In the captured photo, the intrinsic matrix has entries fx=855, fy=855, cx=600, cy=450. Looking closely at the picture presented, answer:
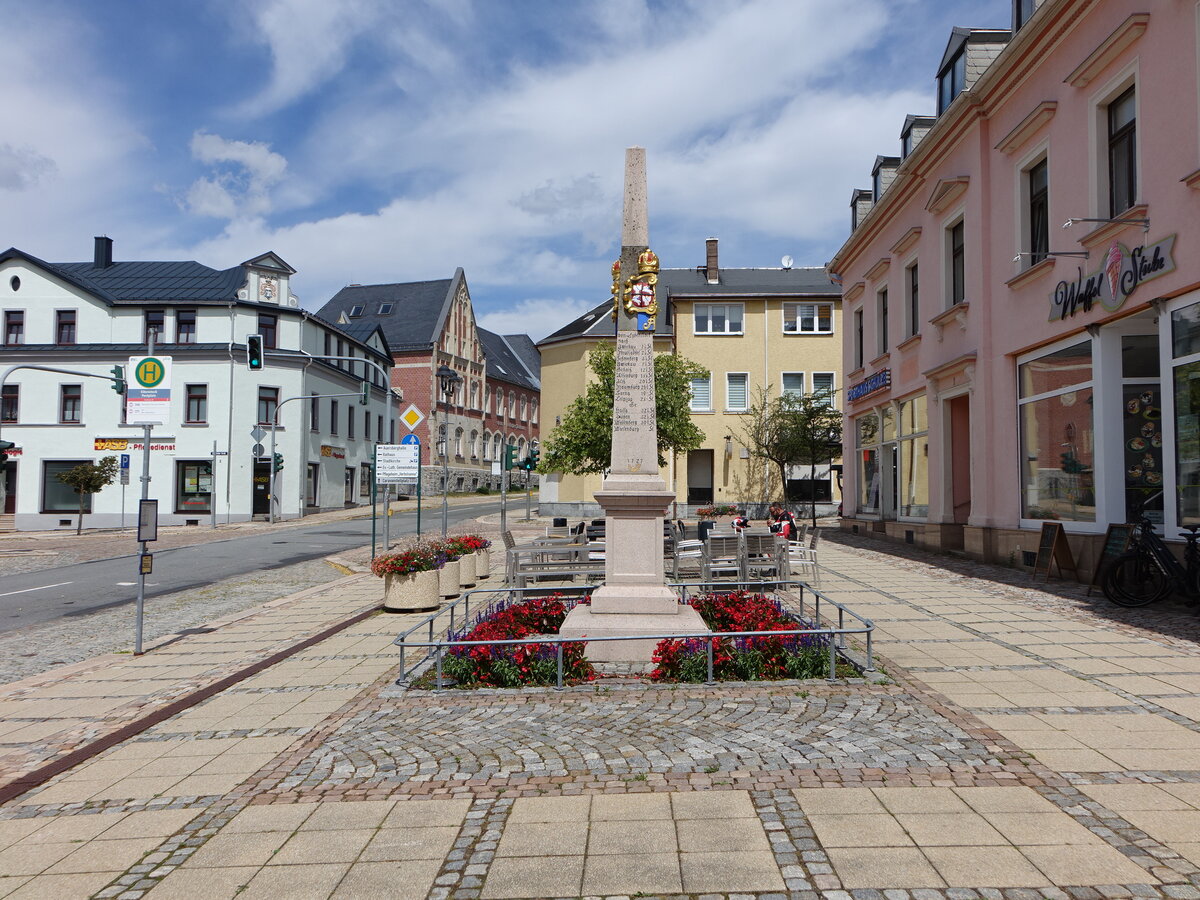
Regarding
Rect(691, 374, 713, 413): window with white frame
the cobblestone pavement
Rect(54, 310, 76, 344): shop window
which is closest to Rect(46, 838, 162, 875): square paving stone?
the cobblestone pavement

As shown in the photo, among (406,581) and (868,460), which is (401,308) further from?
(406,581)

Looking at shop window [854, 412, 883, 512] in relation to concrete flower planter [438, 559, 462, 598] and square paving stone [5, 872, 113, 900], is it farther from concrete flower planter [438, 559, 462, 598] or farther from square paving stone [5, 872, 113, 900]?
square paving stone [5, 872, 113, 900]

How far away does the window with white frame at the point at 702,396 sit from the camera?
128ft

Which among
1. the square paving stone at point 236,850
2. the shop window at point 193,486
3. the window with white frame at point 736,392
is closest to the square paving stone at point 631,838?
the square paving stone at point 236,850

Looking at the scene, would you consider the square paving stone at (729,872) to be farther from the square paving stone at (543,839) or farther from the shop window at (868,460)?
the shop window at (868,460)

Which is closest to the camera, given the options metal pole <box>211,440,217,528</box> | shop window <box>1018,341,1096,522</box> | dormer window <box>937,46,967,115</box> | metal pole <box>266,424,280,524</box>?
shop window <box>1018,341,1096,522</box>

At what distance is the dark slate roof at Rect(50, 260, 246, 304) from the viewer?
3919 centimetres

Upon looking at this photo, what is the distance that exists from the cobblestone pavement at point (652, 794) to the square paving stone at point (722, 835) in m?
0.02

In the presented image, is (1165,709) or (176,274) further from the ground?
(176,274)

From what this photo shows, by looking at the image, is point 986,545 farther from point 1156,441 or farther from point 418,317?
point 418,317

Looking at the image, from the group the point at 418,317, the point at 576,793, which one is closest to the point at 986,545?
the point at 576,793

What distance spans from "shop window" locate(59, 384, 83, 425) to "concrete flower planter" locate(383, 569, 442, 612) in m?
34.3

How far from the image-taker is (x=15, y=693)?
7.35 metres

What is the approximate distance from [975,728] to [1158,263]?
28.1 ft
